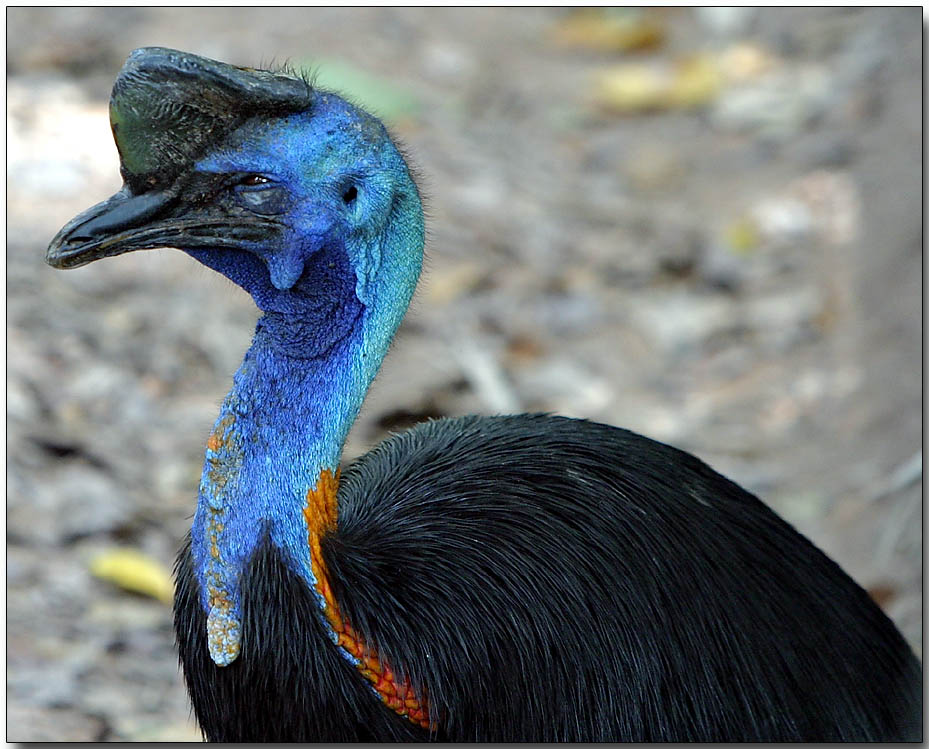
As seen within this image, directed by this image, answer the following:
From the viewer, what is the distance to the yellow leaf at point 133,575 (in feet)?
11.6

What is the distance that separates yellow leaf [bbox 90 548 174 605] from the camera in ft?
11.6

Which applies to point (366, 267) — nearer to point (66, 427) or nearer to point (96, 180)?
point (66, 427)

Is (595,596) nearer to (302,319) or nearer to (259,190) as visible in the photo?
(302,319)

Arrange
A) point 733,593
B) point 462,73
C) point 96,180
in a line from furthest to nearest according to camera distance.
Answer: point 462,73
point 96,180
point 733,593

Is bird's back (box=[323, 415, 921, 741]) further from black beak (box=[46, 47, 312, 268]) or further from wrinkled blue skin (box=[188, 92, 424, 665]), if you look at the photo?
black beak (box=[46, 47, 312, 268])

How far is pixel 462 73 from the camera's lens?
6.50 m

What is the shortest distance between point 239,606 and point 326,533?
0.55 ft

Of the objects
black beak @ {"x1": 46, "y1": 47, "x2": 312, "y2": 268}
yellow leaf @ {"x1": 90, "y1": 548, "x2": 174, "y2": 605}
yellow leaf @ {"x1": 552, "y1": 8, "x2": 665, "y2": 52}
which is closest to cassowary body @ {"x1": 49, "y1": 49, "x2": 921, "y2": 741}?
black beak @ {"x1": 46, "y1": 47, "x2": 312, "y2": 268}

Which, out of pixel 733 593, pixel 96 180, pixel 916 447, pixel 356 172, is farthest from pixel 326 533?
pixel 96 180

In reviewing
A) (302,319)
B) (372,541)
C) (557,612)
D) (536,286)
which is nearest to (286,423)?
(302,319)

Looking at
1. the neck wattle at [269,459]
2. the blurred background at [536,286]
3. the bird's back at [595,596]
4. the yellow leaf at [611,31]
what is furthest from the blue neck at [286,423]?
the yellow leaf at [611,31]

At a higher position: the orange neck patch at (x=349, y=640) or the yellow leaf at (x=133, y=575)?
the yellow leaf at (x=133, y=575)

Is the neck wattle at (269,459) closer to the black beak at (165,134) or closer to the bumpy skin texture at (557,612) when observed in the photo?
the bumpy skin texture at (557,612)

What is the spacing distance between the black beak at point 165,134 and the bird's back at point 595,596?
54cm
